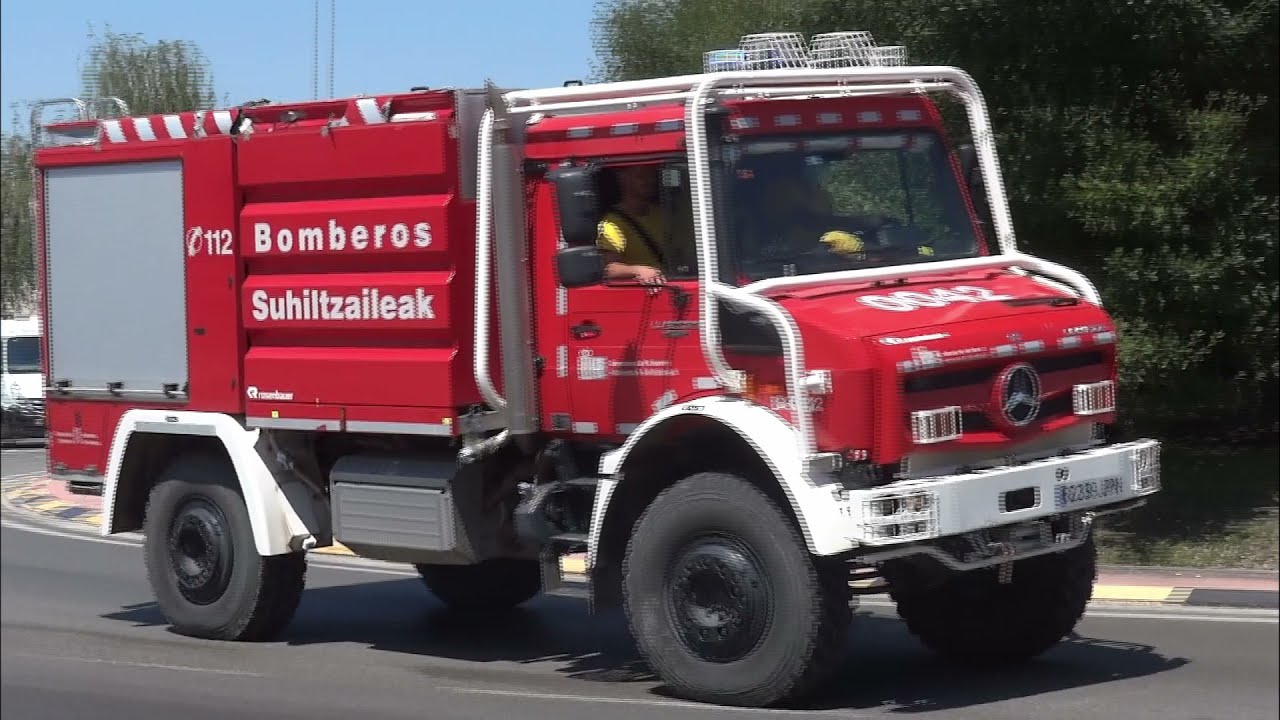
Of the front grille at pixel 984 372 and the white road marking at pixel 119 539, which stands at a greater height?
the front grille at pixel 984 372

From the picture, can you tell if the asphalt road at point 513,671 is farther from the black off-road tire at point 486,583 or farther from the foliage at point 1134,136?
the foliage at point 1134,136

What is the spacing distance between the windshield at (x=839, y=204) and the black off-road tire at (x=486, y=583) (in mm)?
3984

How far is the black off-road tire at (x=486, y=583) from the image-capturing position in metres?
11.7

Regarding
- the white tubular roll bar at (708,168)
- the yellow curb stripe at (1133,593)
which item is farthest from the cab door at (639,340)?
the yellow curb stripe at (1133,593)

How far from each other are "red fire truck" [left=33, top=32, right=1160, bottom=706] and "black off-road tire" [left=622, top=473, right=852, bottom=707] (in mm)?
16

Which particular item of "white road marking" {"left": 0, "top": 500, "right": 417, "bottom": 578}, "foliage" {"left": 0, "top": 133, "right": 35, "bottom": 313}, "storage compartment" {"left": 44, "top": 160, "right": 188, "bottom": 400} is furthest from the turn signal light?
"foliage" {"left": 0, "top": 133, "right": 35, "bottom": 313}

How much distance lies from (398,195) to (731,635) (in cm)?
305

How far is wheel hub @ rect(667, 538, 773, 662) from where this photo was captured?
7953 millimetres

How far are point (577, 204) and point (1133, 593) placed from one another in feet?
17.6

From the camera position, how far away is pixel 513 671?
9789 millimetres

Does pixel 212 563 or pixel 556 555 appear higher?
pixel 556 555

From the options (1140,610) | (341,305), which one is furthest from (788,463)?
(1140,610)

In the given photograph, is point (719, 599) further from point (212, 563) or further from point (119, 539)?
point (119, 539)

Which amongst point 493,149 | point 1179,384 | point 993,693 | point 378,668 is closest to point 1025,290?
point 993,693
